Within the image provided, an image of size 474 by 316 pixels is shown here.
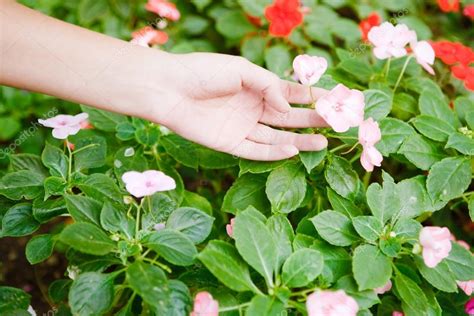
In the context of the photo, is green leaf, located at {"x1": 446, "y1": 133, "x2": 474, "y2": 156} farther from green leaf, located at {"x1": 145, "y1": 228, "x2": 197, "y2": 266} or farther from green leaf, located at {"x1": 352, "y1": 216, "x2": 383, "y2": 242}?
green leaf, located at {"x1": 145, "y1": 228, "x2": 197, "y2": 266}

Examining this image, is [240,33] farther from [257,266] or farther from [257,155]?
[257,266]

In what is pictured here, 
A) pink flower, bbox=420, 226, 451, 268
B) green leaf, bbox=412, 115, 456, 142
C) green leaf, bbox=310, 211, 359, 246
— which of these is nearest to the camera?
pink flower, bbox=420, 226, 451, 268

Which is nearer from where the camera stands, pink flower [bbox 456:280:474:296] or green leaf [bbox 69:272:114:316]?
green leaf [bbox 69:272:114:316]

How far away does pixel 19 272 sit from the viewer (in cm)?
210

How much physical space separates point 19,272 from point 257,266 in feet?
4.38

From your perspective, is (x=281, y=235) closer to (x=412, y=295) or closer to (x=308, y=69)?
(x=412, y=295)

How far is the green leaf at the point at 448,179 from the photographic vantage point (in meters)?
1.34

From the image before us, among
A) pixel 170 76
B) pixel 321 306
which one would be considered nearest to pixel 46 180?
pixel 170 76

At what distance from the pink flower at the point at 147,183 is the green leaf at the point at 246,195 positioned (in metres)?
0.22

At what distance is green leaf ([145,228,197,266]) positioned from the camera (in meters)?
1.10

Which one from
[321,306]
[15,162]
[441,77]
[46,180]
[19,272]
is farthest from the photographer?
[19,272]

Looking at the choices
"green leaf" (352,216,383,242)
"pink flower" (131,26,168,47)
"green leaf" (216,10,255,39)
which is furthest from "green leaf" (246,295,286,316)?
"green leaf" (216,10,255,39)

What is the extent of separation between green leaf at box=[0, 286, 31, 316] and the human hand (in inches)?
19.5

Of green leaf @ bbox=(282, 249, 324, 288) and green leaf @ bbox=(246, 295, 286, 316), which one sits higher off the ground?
green leaf @ bbox=(282, 249, 324, 288)
